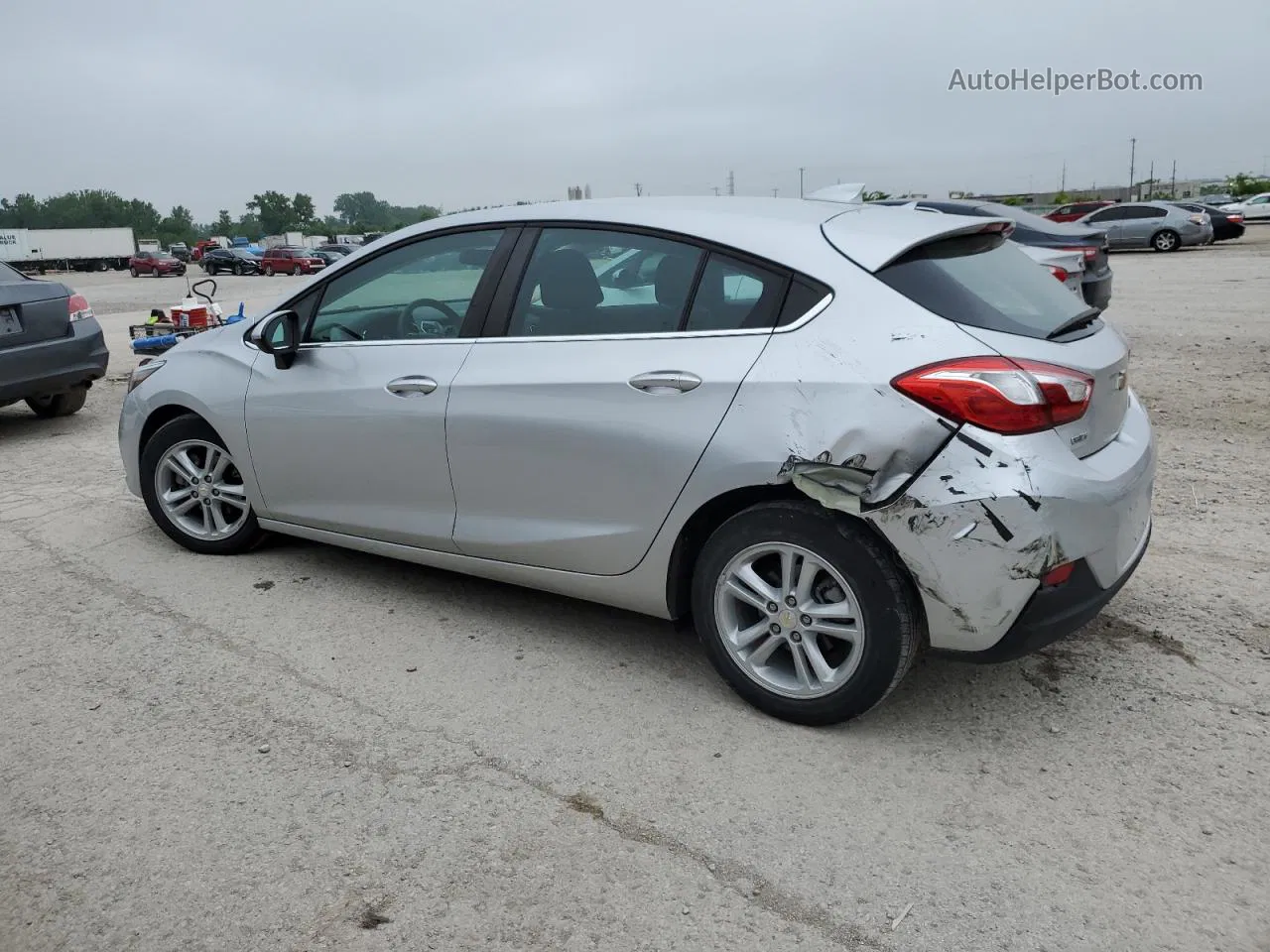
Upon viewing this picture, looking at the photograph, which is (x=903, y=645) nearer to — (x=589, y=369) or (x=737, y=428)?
(x=737, y=428)

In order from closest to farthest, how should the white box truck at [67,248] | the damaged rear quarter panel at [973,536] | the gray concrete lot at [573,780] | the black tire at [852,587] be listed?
1. the gray concrete lot at [573,780]
2. the damaged rear quarter panel at [973,536]
3. the black tire at [852,587]
4. the white box truck at [67,248]

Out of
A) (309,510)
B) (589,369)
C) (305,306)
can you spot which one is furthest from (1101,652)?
(305,306)

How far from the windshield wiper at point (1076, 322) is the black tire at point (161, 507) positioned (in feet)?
11.6

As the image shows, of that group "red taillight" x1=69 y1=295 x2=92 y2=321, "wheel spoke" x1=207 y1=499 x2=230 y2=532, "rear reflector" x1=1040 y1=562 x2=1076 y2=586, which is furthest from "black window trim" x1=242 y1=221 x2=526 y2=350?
"red taillight" x1=69 y1=295 x2=92 y2=321

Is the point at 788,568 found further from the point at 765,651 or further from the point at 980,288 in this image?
the point at 980,288

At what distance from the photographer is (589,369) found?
353 cm

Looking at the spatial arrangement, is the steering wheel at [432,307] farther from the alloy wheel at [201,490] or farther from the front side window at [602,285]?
the alloy wheel at [201,490]

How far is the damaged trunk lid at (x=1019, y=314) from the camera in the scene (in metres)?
3.01

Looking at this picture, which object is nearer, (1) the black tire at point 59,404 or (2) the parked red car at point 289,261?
(1) the black tire at point 59,404

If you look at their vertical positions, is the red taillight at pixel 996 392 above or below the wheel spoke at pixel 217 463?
above

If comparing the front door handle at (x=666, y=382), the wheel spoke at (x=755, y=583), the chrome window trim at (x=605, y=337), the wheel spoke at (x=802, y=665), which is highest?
the chrome window trim at (x=605, y=337)

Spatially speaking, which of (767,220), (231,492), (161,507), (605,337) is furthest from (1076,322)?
(161,507)

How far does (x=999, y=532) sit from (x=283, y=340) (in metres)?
3.14

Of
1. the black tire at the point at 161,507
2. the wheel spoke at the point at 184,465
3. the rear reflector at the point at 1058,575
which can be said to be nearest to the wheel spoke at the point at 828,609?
the rear reflector at the point at 1058,575
